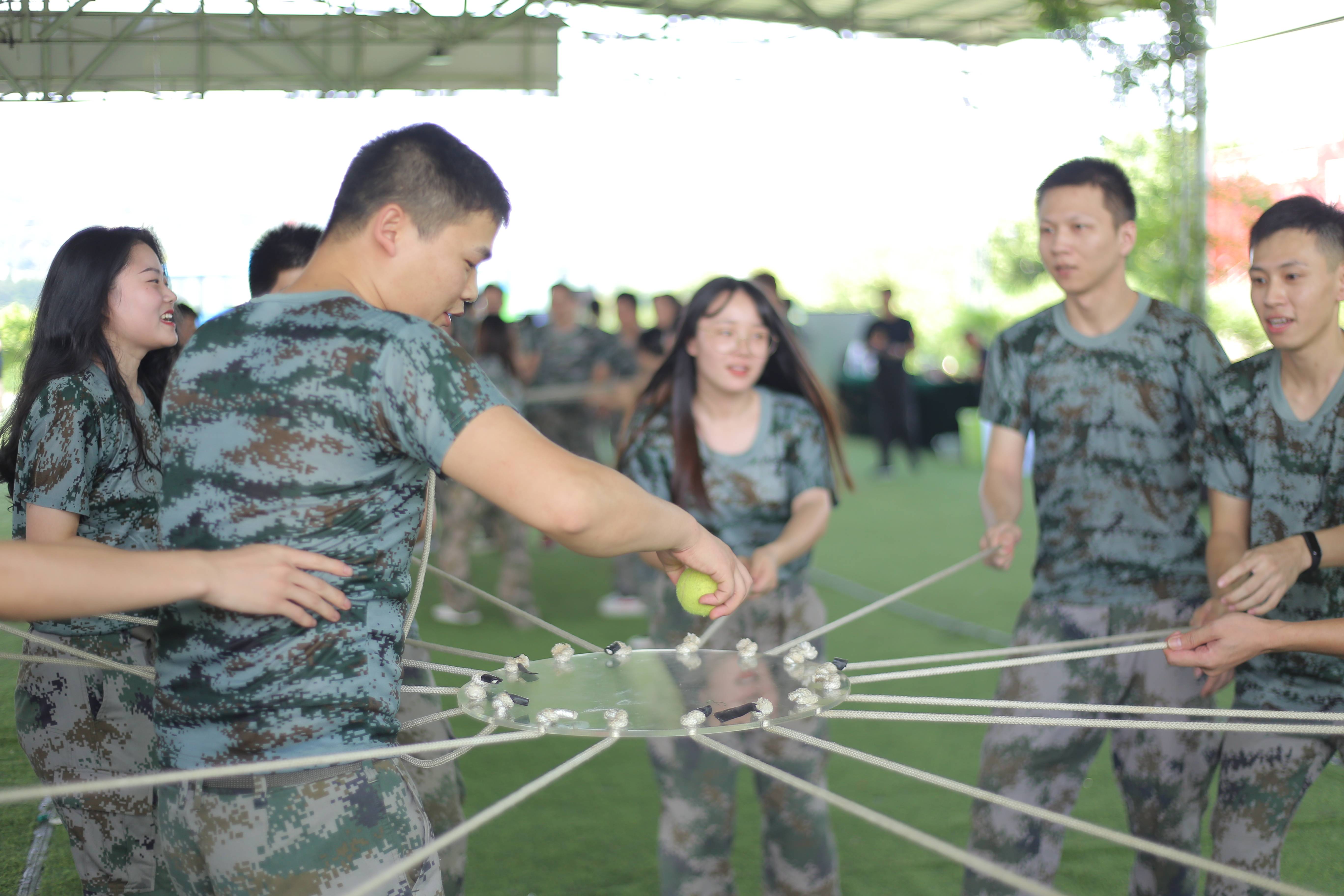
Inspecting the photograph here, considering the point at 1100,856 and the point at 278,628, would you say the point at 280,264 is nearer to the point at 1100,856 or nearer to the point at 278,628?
the point at 278,628

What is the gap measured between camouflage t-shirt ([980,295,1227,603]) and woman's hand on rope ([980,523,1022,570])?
9cm

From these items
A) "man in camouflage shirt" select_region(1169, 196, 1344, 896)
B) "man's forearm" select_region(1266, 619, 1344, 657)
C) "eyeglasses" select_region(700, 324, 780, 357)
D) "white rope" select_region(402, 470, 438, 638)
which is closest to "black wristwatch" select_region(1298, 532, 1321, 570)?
"man in camouflage shirt" select_region(1169, 196, 1344, 896)

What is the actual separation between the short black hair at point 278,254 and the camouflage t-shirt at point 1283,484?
228 centimetres

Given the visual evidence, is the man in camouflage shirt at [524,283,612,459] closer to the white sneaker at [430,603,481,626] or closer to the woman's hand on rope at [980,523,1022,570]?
the white sneaker at [430,603,481,626]

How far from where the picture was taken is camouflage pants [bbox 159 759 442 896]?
4.74ft

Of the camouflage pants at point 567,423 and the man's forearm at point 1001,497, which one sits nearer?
the man's forearm at point 1001,497

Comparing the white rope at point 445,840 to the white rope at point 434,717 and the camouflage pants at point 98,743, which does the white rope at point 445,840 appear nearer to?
the white rope at point 434,717

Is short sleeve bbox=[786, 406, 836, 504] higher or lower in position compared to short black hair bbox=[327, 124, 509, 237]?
lower

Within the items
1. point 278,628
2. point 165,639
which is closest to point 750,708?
point 278,628

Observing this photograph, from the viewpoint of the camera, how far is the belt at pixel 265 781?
1439 millimetres

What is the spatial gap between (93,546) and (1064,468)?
2245mm

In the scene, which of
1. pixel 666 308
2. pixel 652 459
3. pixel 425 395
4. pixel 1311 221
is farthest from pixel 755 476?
pixel 666 308

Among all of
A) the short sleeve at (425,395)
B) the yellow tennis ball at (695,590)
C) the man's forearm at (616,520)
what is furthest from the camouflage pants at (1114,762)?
the short sleeve at (425,395)

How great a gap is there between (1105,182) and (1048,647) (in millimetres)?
1175
